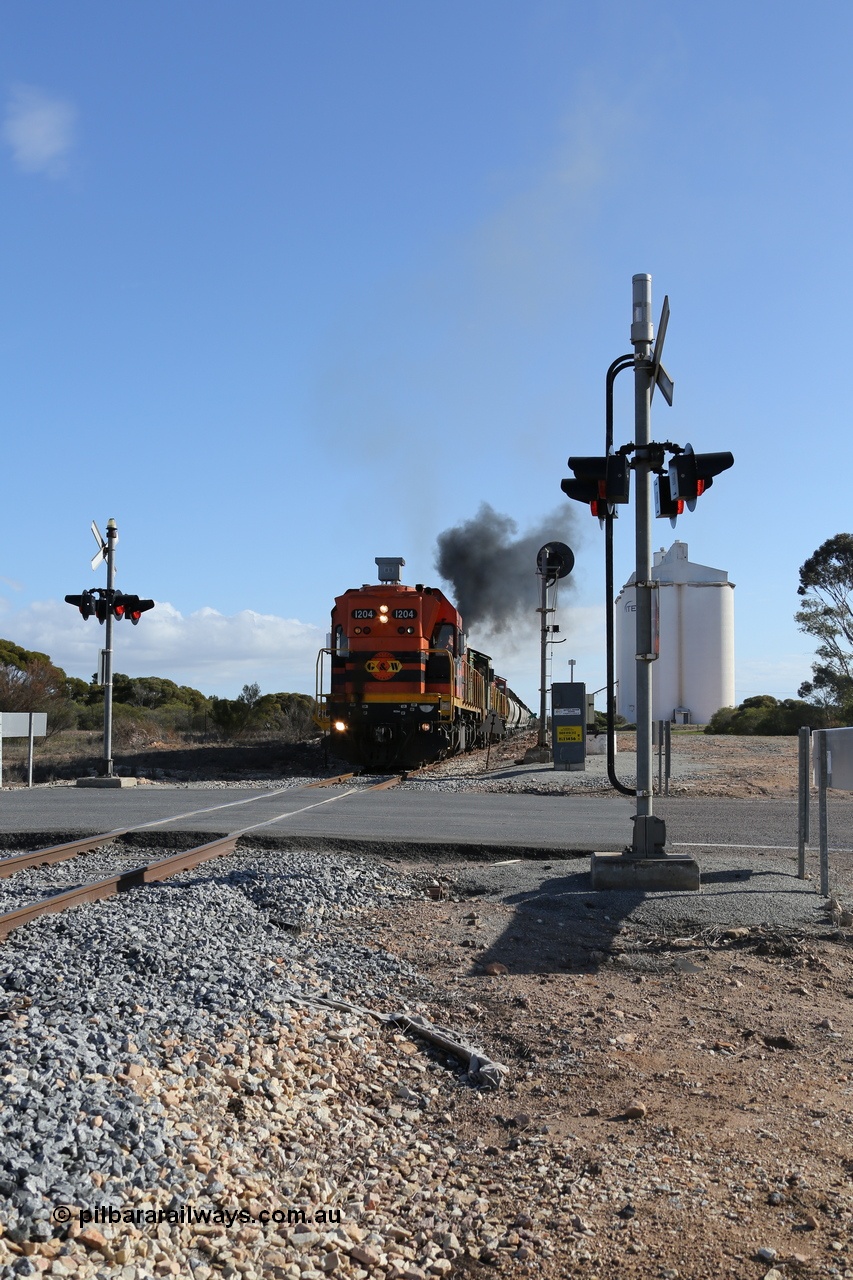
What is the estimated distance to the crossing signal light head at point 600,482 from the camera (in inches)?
331

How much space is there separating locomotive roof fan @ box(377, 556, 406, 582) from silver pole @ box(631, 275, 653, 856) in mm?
16552

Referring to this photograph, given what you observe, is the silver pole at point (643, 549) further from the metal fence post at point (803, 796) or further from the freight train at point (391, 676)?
the freight train at point (391, 676)

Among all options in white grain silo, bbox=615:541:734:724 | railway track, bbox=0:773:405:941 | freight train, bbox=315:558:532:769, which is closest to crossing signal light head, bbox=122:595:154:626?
freight train, bbox=315:558:532:769

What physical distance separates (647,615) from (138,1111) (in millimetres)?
5972

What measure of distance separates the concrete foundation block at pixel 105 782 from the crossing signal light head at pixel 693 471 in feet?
46.6

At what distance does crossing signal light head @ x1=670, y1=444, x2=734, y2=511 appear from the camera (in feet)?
27.0

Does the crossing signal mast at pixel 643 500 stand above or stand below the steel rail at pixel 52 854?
above

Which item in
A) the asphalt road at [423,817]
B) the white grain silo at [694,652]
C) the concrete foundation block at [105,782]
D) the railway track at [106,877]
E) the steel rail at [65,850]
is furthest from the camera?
the white grain silo at [694,652]

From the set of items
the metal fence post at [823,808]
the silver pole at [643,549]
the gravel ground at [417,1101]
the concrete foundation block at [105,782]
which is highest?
the silver pole at [643,549]

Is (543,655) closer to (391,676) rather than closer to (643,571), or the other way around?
(391,676)

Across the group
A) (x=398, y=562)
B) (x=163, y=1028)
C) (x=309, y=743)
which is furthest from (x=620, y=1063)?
(x=309, y=743)

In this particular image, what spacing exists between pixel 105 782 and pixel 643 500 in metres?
14.0

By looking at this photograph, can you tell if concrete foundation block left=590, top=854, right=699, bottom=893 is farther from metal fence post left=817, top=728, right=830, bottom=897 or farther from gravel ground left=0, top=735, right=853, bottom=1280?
gravel ground left=0, top=735, right=853, bottom=1280

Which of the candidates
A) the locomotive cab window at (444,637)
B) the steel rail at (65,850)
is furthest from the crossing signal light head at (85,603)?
the steel rail at (65,850)
